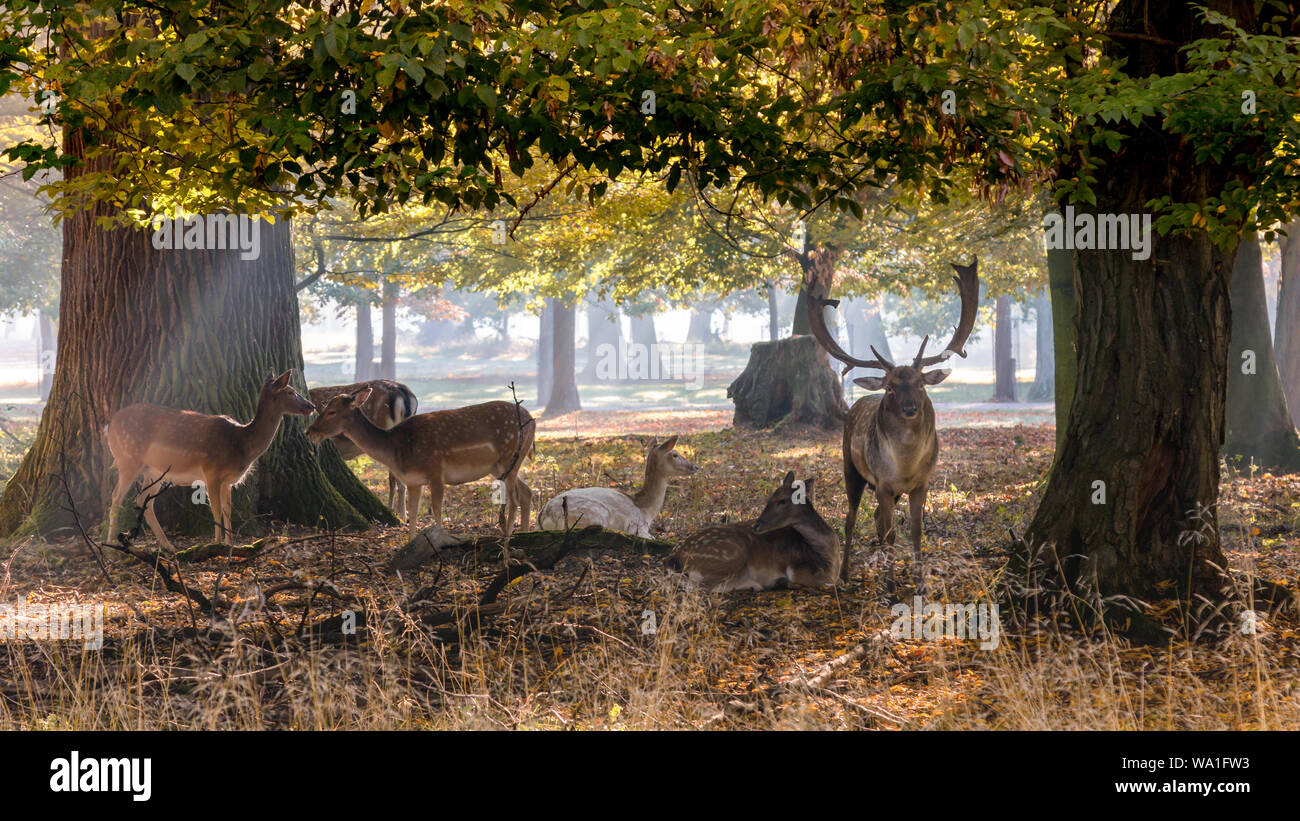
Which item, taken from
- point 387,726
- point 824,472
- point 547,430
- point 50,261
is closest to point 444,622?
point 387,726

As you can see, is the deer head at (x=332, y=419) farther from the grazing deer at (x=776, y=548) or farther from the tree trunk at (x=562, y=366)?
the tree trunk at (x=562, y=366)

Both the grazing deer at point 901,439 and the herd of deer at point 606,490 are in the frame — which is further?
the grazing deer at point 901,439

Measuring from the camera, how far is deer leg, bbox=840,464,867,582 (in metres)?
7.76

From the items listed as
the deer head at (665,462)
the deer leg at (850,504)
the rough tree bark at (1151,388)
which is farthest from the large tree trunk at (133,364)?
the rough tree bark at (1151,388)

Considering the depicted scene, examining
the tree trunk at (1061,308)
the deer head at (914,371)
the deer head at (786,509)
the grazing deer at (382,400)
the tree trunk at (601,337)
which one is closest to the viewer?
the deer head at (786,509)

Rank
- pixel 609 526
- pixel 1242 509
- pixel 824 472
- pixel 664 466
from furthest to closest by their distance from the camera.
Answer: pixel 824 472, pixel 1242 509, pixel 664 466, pixel 609 526

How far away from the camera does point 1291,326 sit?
708 inches

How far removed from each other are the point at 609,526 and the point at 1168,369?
4263 millimetres

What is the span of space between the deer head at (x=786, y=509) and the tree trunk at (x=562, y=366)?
92.1 feet

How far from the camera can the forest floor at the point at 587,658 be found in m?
4.91

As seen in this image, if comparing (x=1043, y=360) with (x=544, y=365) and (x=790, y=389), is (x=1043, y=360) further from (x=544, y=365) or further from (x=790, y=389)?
(x=790, y=389)

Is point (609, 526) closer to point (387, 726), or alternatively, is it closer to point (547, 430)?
point (387, 726)

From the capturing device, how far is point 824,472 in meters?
14.5

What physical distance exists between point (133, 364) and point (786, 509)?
19.0 ft
